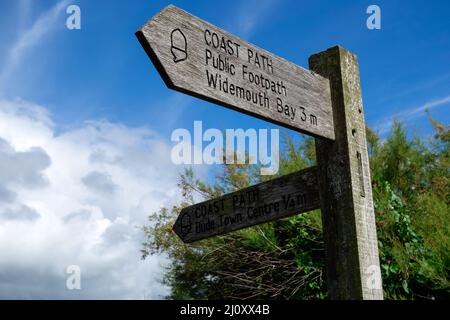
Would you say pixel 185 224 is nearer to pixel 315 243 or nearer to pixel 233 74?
pixel 233 74

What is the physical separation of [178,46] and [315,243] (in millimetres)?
9713

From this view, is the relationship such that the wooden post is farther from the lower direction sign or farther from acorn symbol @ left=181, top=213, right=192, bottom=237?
acorn symbol @ left=181, top=213, right=192, bottom=237

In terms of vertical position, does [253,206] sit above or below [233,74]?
below

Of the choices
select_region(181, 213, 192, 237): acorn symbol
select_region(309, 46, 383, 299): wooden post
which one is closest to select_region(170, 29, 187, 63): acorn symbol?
select_region(309, 46, 383, 299): wooden post

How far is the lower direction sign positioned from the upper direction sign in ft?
1.28

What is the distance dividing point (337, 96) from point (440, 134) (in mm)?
14963

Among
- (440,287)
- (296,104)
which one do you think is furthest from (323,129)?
(440,287)

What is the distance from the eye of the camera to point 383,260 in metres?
11.2

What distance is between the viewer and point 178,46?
3277 mm

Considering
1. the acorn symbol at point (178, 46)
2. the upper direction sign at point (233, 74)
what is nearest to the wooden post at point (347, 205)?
the upper direction sign at point (233, 74)

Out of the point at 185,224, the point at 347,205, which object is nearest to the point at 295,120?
the point at 347,205
